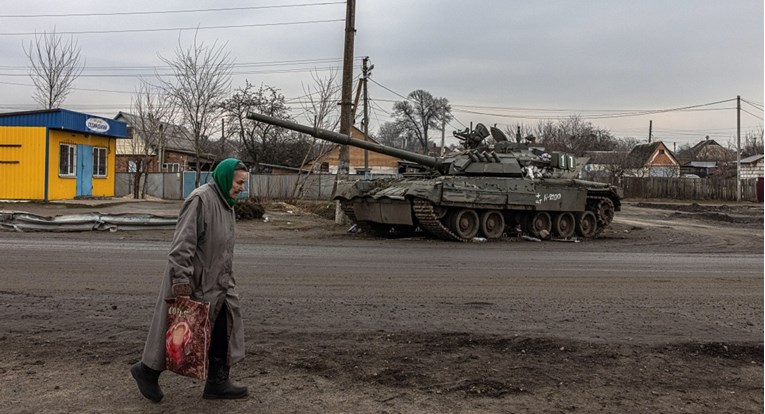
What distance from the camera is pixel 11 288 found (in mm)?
7879

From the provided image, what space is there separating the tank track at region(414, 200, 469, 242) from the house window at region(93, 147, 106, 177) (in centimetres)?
1636

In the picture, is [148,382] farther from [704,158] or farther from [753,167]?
[704,158]

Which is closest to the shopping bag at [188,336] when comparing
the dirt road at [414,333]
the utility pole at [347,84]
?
the dirt road at [414,333]

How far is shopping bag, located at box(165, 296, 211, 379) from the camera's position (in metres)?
3.86

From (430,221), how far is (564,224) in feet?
16.7

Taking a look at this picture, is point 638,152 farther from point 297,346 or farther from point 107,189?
point 297,346

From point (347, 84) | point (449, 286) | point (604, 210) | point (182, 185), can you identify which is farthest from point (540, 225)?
point (182, 185)

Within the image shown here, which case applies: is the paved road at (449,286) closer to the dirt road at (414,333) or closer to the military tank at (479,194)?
the dirt road at (414,333)

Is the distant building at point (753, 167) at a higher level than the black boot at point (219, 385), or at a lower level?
higher

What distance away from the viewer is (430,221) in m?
15.9

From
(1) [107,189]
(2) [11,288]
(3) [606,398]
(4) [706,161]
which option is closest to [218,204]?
(3) [606,398]

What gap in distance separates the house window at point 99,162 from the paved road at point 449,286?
1361 centimetres

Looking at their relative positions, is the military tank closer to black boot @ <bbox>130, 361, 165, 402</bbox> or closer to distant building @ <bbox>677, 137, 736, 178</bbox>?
black boot @ <bbox>130, 361, 165, 402</bbox>

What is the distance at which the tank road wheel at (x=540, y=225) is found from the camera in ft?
59.9
